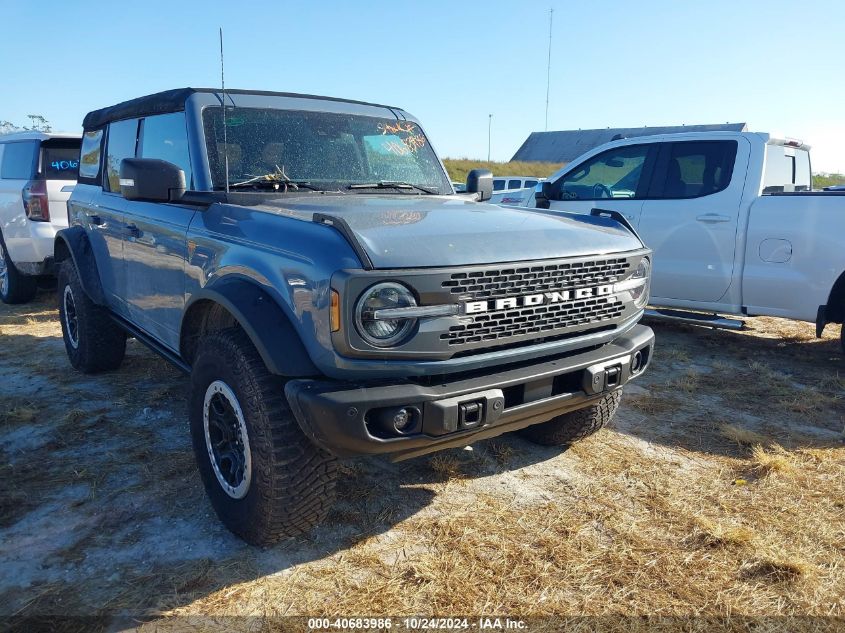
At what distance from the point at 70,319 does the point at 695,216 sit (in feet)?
17.5

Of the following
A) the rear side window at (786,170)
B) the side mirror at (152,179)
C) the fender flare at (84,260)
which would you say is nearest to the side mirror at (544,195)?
the rear side window at (786,170)

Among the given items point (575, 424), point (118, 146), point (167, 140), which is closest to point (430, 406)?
point (575, 424)

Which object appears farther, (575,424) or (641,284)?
(575,424)

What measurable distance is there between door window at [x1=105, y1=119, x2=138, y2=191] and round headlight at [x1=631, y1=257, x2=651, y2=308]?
128 inches

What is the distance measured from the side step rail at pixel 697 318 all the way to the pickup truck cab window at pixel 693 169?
3.46ft

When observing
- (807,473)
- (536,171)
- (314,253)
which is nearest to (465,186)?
(314,253)

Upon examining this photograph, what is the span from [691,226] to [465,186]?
2.55 meters

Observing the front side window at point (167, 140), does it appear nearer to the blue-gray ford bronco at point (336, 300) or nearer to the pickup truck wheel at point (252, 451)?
the blue-gray ford bronco at point (336, 300)

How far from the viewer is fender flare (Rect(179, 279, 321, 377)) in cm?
238

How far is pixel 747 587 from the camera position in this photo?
2553 mm

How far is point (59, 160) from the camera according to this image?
24.4ft

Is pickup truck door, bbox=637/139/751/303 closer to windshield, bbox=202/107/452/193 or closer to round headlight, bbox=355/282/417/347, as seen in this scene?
windshield, bbox=202/107/452/193

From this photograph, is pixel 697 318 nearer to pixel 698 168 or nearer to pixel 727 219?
pixel 727 219

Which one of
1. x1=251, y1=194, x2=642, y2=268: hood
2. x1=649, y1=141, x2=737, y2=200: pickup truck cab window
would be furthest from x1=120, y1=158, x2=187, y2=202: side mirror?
x1=649, y1=141, x2=737, y2=200: pickup truck cab window
